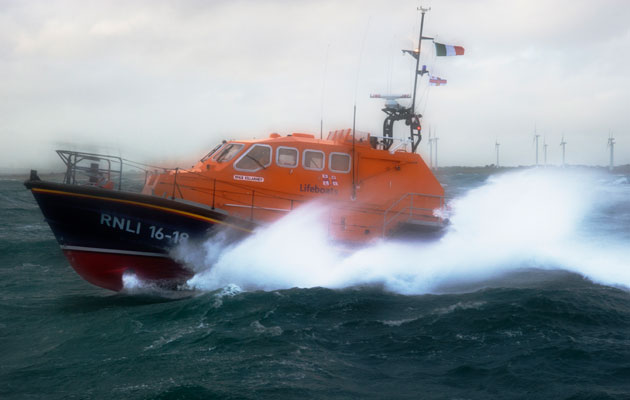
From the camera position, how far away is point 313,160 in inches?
388

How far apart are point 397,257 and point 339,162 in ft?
7.68

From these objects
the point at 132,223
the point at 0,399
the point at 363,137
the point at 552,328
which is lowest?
the point at 0,399

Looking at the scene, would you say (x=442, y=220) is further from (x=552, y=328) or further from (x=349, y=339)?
(x=349, y=339)

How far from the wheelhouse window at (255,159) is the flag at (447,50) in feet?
15.7

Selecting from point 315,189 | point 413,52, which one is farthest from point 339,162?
point 413,52

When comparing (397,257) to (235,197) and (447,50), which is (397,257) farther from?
(447,50)

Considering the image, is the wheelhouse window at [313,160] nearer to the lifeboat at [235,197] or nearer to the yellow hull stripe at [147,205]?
the lifeboat at [235,197]

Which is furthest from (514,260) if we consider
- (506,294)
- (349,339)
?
(349,339)

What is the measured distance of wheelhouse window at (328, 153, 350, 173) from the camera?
9938 millimetres

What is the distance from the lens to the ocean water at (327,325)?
538 centimetres

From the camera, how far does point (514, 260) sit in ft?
40.7

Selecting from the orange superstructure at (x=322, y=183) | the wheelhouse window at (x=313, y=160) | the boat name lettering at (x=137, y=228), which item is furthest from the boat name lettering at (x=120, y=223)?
the wheelhouse window at (x=313, y=160)

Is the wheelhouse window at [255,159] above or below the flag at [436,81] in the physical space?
below

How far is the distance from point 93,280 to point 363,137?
6016mm
